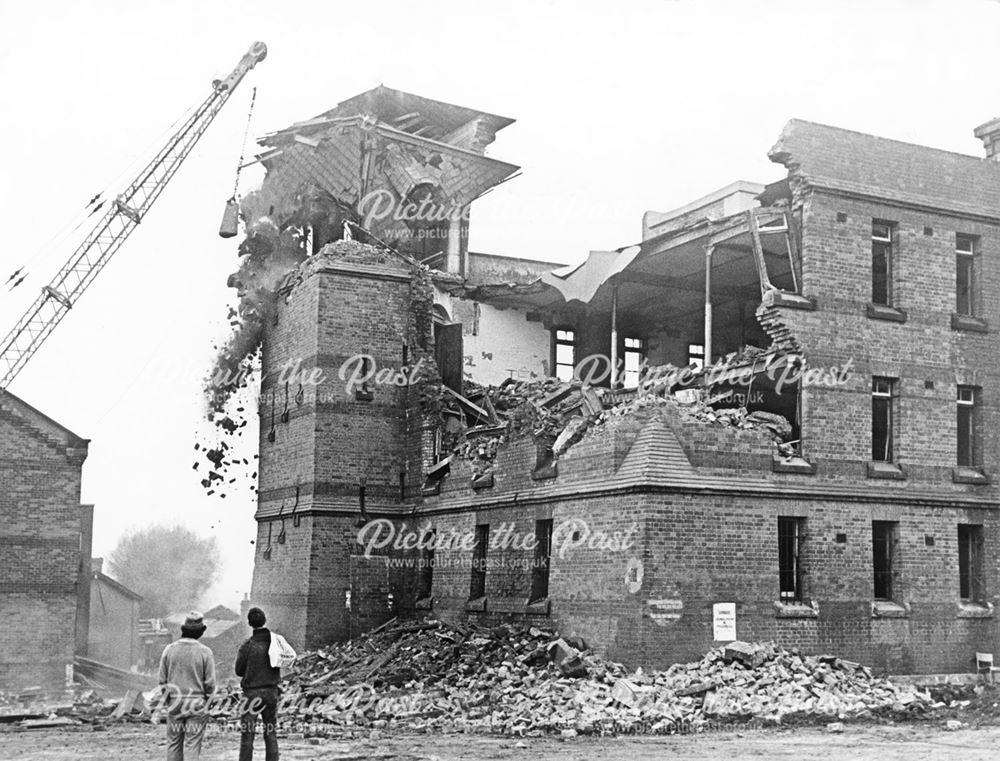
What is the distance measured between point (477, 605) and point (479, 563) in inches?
39.8

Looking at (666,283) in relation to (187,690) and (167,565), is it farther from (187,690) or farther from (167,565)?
(167,565)

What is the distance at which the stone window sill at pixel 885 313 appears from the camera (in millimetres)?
23703

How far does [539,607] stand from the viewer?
22984 mm

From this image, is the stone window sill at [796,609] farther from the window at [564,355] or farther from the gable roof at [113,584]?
the gable roof at [113,584]

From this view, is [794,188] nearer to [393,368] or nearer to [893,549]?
[893,549]

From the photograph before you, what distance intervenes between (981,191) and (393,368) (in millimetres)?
13096

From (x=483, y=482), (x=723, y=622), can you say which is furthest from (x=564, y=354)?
(x=723, y=622)

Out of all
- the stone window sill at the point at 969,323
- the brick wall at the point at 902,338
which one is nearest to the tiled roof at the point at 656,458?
the brick wall at the point at 902,338

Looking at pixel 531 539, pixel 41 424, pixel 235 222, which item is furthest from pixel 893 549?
pixel 41 424

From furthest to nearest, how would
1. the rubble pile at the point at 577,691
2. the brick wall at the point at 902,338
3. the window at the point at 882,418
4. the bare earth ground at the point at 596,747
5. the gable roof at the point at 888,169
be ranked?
the window at the point at 882,418 < the gable roof at the point at 888,169 < the brick wall at the point at 902,338 < the rubble pile at the point at 577,691 < the bare earth ground at the point at 596,747

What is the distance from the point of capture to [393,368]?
95.3ft

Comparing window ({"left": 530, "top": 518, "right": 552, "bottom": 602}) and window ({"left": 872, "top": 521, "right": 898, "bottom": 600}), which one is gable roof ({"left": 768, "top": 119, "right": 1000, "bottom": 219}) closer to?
window ({"left": 872, "top": 521, "right": 898, "bottom": 600})

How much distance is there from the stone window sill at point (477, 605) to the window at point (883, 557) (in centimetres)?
749

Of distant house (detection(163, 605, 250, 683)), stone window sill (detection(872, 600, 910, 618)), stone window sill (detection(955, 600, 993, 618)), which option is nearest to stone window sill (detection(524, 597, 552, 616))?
stone window sill (detection(872, 600, 910, 618))
